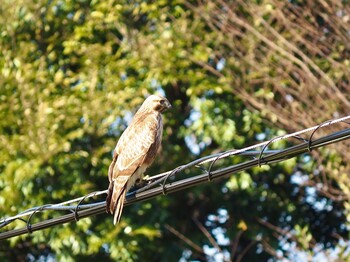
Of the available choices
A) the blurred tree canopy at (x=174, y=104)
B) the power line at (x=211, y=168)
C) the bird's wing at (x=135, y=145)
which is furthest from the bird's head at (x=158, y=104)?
the blurred tree canopy at (x=174, y=104)

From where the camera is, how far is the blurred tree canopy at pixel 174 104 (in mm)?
14352

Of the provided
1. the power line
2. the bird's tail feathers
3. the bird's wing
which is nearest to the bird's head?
the bird's wing

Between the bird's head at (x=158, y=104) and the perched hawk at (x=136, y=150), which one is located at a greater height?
the perched hawk at (x=136, y=150)

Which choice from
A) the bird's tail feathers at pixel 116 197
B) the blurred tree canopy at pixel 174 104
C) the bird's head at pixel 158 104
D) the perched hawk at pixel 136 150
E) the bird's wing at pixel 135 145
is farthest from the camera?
the blurred tree canopy at pixel 174 104

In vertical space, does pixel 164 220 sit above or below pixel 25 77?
below

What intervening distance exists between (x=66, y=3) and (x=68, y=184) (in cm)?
262

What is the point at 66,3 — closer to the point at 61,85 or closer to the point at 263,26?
→ the point at 61,85

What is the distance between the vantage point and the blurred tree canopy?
565 inches

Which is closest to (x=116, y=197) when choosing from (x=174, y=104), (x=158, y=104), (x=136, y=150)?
(x=136, y=150)

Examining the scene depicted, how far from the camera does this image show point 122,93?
14.6m

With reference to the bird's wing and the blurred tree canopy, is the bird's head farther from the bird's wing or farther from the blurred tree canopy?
the blurred tree canopy

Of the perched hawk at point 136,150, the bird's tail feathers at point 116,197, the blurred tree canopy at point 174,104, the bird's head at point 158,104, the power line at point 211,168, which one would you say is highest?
the power line at point 211,168

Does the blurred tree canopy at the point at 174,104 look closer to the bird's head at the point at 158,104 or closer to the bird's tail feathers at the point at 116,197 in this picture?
the bird's head at the point at 158,104

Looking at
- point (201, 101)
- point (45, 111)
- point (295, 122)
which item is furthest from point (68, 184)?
point (295, 122)
